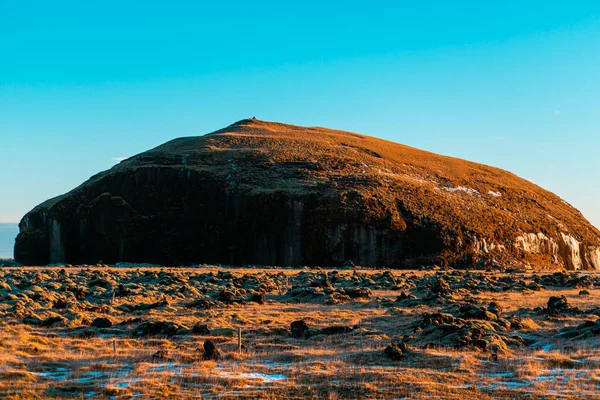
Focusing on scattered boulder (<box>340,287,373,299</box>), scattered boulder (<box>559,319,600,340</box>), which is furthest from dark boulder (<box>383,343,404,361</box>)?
scattered boulder (<box>340,287,373,299</box>)

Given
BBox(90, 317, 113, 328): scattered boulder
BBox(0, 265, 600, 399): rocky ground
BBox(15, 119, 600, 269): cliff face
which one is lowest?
BBox(0, 265, 600, 399): rocky ground

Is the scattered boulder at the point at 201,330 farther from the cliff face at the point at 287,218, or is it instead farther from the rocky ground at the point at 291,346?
the cliff face at the point at 287,218

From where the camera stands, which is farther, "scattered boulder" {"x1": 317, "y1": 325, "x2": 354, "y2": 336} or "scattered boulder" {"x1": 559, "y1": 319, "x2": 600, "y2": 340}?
"scattered boulder" {"x1": 317, "y1": 325, "x2": 354, "y2": 336}

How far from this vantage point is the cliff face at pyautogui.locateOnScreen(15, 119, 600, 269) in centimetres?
7600

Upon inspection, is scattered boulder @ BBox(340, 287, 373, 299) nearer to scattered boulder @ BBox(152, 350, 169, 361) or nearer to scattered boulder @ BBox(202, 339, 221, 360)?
scattered boulder @ BBox(202, 339, 221, 360)

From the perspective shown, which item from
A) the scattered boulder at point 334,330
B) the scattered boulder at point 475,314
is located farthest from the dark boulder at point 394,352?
the scattered boulder at point 475,314

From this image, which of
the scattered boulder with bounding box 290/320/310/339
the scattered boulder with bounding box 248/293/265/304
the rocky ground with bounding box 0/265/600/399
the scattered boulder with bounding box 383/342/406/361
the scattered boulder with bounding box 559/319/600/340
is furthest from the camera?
the scattered boulder with bounding box 248/293/265/304

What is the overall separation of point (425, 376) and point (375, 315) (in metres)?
12.9

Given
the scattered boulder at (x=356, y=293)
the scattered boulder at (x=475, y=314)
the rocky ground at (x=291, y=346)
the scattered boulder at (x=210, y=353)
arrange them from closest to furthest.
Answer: the rocky ground at (x=291, y=346)
the scattered boulder at (x=210, y=353)
the scattered boulder at (x=475, y=314)
the scattered boulder at (x=356, y=293)

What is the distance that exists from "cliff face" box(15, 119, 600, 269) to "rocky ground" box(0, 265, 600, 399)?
40.4 meters

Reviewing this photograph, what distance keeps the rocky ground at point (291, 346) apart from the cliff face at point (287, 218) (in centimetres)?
4036

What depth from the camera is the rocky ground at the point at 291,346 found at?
13586 millimetres

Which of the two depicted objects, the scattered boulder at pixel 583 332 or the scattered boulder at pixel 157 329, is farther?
the scattered boulder at pixel 157 329

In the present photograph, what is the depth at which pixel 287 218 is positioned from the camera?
76.9m
